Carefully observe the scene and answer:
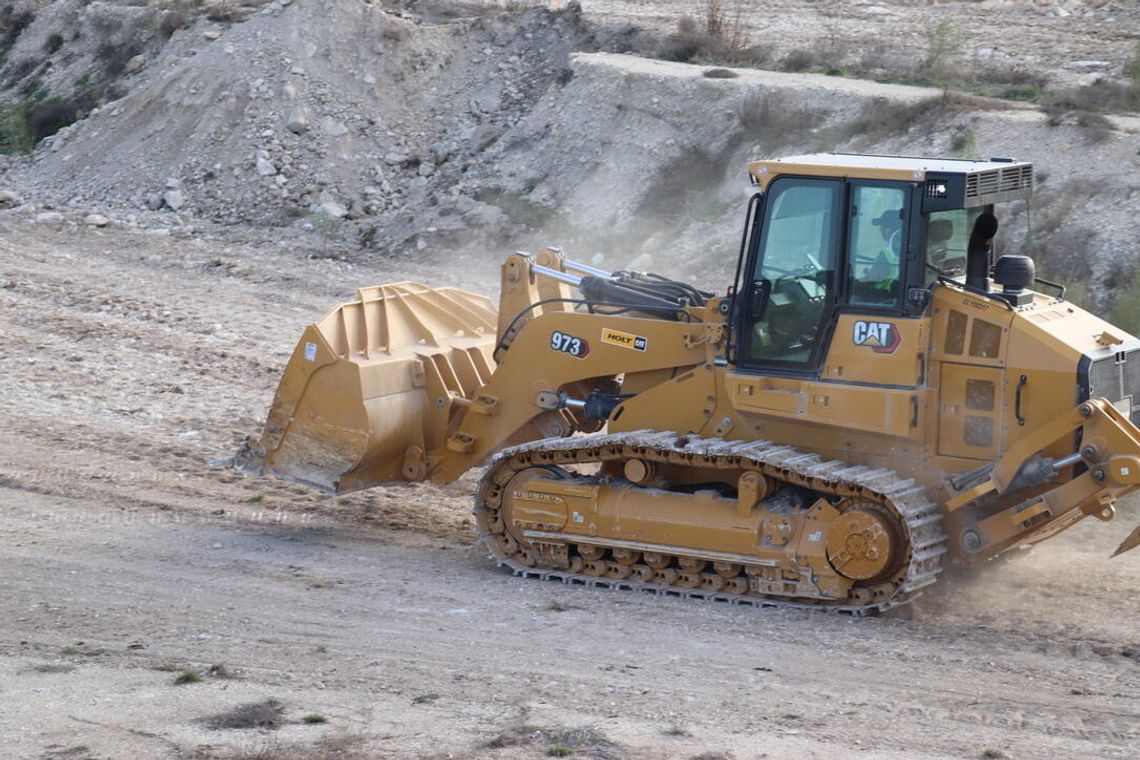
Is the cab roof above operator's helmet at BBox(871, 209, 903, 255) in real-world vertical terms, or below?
above

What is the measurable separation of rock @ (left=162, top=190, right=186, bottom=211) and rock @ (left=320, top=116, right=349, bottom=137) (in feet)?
8.53

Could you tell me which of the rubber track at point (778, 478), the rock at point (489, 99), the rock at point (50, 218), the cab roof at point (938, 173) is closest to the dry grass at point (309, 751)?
the rubber track at point (778, 478)

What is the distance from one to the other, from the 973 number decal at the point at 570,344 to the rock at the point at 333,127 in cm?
1535

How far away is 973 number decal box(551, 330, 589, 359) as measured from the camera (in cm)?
1030

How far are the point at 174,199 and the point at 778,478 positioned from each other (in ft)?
56.7

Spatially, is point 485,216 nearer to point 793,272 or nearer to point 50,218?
point 50,218

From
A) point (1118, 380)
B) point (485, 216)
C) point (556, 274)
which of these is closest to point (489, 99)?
point (485, 216)

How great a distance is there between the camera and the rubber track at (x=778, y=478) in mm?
8867

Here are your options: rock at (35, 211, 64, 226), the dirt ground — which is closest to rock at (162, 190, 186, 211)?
rock at (35, 211, 64, 226)

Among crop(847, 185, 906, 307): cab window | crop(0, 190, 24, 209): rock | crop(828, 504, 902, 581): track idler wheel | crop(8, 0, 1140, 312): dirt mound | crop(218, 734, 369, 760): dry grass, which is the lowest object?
crop(218, 734, 369, 760): dry grass

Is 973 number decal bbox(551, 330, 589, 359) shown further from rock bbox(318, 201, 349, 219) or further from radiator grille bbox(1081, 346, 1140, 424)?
rock bbox(318, 201, 349, 219)

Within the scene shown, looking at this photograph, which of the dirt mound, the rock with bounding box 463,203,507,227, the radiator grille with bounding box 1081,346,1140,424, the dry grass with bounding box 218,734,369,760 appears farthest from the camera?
the rock with bounding box 463,203,507,227

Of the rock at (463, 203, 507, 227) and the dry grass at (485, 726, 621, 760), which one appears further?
the rock at (463, 203, 507, 227)

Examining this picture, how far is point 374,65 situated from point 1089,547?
1831cm
